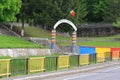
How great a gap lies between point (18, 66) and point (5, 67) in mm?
1595

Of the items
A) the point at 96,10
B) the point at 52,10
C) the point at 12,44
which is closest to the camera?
the point at 12,44

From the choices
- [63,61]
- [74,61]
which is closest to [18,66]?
[63,61]

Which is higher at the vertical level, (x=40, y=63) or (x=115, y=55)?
(x=40, y=63)

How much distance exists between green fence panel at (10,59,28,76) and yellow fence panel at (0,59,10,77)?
483mm

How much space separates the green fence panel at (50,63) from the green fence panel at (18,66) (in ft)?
10.7

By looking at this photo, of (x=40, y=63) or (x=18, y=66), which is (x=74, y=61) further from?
(x=18, y=66)

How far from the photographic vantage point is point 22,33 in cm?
8244

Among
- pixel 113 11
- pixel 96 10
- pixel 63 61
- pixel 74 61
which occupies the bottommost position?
pixel 74 61

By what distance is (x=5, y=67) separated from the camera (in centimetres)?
2573

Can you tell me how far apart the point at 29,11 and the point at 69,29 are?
9092 millimetres

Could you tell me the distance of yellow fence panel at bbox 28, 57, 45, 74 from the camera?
28609 mm

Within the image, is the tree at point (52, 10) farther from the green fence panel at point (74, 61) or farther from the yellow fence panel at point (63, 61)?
the yellow fence panel at point (63, 61)

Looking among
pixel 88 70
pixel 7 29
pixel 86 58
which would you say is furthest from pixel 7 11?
pixel 88 70

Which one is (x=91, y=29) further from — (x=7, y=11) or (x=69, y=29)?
(x=7, y=11)
